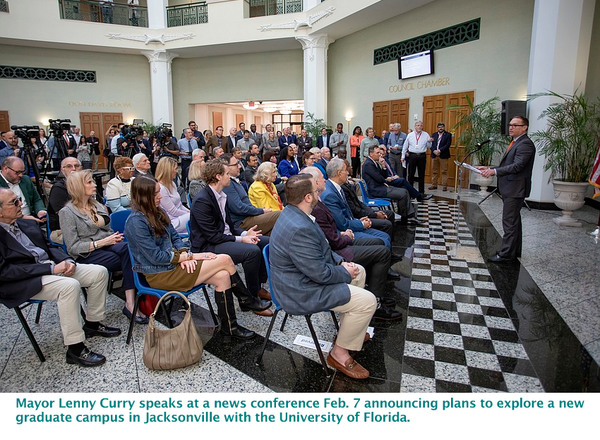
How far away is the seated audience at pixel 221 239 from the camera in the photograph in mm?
3121

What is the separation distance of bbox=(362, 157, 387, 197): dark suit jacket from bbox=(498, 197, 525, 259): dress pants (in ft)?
5.98

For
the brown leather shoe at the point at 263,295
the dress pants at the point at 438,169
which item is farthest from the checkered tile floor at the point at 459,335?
the dress pants at the point at 438,169

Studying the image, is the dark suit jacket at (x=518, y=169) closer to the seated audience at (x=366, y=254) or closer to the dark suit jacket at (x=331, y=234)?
the seated audience at (x=366, y=254)

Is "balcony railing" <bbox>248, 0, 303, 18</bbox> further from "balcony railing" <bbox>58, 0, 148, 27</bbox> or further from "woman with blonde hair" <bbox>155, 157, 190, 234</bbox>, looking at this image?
"woman with blonde hair" <bbox>155, 157, 190, 234</bbox>

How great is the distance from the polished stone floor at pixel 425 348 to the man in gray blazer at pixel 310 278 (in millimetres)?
248

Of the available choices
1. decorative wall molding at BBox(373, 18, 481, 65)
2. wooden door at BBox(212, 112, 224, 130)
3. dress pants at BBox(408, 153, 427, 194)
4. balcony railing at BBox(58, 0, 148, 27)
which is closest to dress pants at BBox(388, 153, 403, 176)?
dress pants at BBox(408, 153, 427, 194)

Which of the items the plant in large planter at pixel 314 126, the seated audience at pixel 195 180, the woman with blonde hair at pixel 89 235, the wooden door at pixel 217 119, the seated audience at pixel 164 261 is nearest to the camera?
the seated audience at pixel 164 261

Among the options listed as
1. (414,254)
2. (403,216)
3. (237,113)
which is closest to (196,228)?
(414,254)

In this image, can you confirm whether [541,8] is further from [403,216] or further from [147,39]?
[147,39]

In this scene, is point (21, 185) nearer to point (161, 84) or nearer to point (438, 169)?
Result: point (438, 169)

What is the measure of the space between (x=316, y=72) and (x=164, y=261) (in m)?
11.5

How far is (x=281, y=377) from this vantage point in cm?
236

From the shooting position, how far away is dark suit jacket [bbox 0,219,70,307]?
2369mm

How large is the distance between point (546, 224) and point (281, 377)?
5317 millimetres
